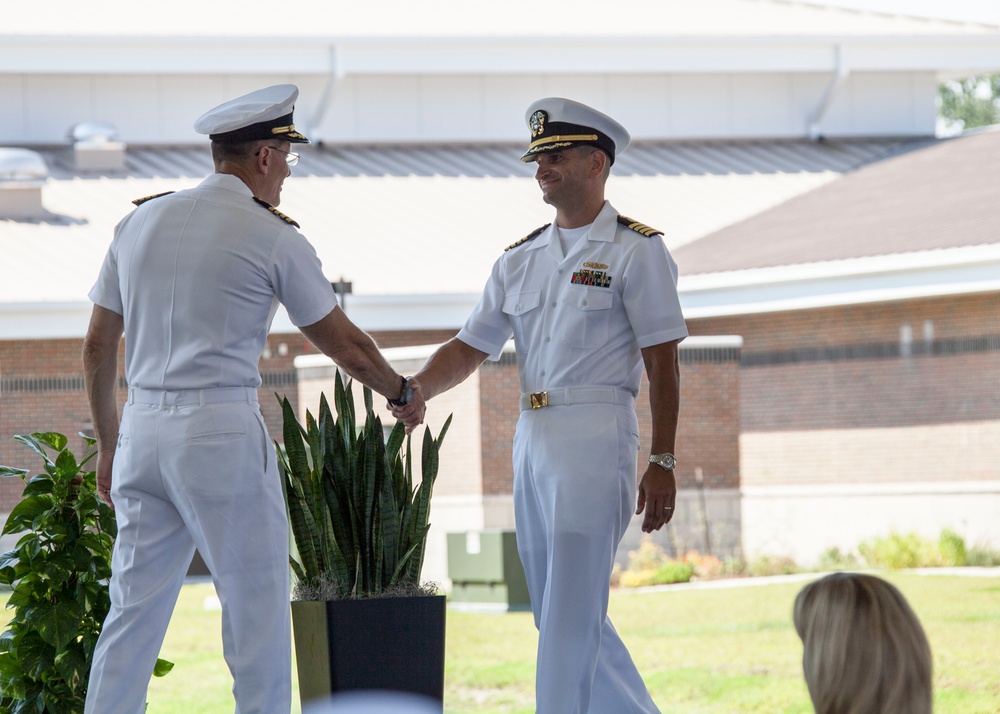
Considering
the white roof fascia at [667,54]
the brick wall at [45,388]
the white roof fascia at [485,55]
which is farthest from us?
the white roof fascia at [667,54]

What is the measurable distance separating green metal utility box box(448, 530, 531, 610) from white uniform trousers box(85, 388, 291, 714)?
8.06 metres

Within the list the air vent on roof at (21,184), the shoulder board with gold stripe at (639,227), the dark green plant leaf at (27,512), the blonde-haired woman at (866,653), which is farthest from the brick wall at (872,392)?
the blonde-haired woman at (866,653)

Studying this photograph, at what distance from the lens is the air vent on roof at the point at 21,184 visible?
1761 cm

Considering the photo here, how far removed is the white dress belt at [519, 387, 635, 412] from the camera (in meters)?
3.92

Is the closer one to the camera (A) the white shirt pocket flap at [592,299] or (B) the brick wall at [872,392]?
(A) the white shirt pocket flap at [592,299]

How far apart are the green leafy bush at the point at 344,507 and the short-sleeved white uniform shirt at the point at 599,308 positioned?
515 millimetres

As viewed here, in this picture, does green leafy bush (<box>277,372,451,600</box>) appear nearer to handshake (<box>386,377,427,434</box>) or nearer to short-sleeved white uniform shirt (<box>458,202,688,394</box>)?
handshake (<box>386,377,427,434</box>)

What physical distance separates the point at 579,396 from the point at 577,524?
382 millimetres

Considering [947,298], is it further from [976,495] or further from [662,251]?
[662,251]

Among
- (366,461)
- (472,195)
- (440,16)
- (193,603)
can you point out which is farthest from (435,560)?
(440,16)

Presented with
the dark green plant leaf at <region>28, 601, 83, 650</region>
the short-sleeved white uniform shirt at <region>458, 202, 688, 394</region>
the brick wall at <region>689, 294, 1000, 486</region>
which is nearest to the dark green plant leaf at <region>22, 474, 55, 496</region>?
the dark green plant leaf at <region>28, 601, 83, 650</region>

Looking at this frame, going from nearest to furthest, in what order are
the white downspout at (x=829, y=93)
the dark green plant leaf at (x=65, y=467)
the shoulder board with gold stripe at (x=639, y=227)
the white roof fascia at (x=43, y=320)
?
the shoulder board with gold stripe at (x=639, y=227)
the dark green plant leaf at (x=65, y=467)
the white roof fascia at (x=43, y=320)
the white downspout at (x=829, y=93)

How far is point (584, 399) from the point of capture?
3.92 m

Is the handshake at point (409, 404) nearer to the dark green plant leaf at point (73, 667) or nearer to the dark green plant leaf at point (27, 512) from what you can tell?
the dark green plant leaf at point (27, 512)
